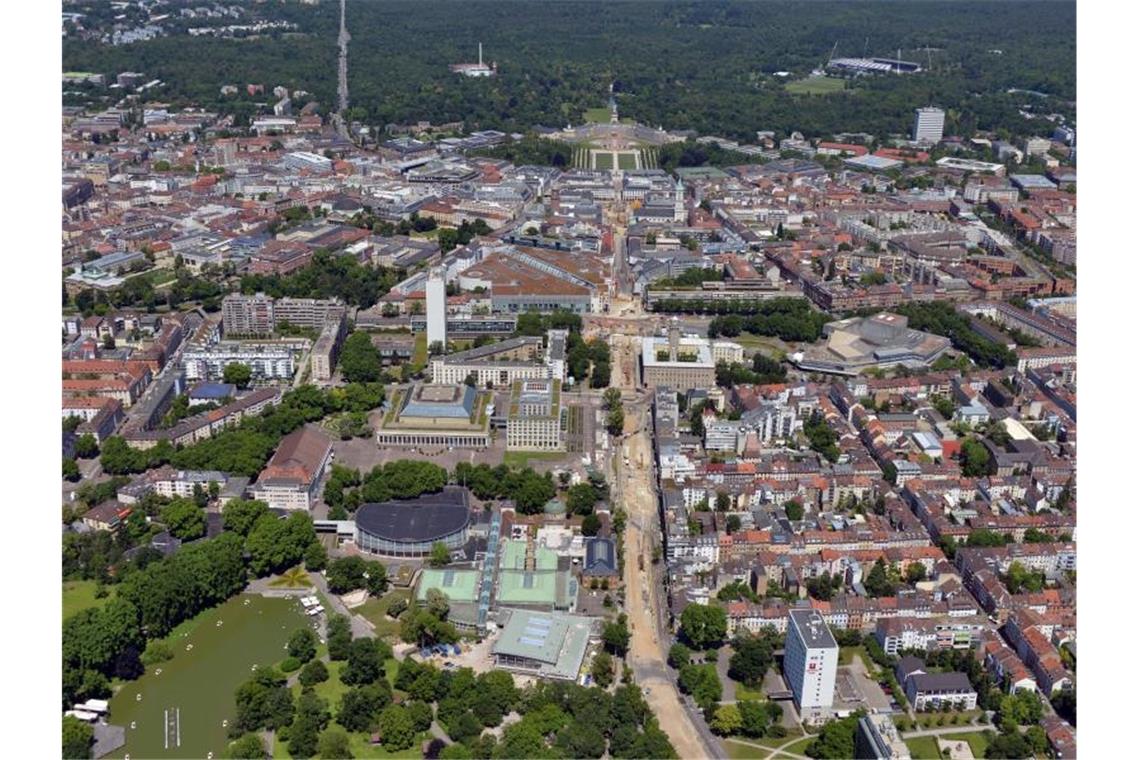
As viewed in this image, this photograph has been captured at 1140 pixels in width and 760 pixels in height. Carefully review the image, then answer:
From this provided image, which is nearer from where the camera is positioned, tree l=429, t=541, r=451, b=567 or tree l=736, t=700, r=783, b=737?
tree l=736, t=700, r=783, b=737

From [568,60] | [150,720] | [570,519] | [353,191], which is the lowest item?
[150,720]

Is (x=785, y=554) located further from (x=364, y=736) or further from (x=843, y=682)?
(x=364, y=736)

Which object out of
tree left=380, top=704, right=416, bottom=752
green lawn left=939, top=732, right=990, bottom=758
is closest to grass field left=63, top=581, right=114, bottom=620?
tree left=380, top=704, right=416, bottom=752

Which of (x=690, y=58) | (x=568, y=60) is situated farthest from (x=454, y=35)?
(x=690, y=58)

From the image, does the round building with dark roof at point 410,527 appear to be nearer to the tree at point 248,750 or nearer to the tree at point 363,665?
the tree at point 363,665

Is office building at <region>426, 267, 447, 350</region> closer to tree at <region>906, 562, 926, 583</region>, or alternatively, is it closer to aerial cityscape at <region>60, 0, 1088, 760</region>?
aerial cityscape at <region>60, 0, 1088, 760</region>

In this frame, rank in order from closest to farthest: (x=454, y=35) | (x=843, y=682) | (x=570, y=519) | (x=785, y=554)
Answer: (x=843, y=682), (x=785, y=554), (x=570, y=519), (x=454, y=35)

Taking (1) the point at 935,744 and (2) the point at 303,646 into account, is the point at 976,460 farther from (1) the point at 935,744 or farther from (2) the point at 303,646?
(2) the point at 303,646
